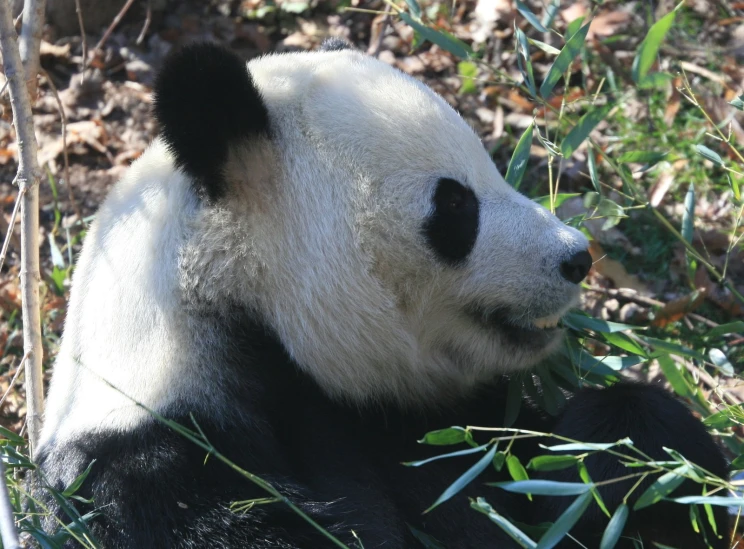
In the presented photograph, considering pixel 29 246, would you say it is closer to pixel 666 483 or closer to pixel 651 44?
pixel 651 44

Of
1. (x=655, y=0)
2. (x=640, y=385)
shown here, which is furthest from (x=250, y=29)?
(x=640, y=385)

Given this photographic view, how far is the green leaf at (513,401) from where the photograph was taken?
124 inches

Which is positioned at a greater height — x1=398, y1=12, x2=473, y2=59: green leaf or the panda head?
x1=398, y1=12, x2=473, y2=59: green leaf

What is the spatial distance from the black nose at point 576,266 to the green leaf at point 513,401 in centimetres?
53

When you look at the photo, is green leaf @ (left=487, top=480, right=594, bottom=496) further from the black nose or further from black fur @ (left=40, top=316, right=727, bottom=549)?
the black nose

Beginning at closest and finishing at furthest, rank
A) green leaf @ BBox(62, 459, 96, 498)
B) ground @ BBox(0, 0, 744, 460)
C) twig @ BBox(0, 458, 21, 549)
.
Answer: twig @ BBox(0, 458, 21, 549)
green leaf @ BBox(62, 459, 96, 498)
ground @ BBox(0, 0, 744, 460)

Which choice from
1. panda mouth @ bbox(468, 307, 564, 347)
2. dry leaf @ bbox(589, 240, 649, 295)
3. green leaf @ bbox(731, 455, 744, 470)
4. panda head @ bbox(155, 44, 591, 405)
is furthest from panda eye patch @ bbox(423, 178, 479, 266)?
dry leaf @ bbox(589, 240, 649, 295)

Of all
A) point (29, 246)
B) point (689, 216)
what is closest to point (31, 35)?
point (29, 246)

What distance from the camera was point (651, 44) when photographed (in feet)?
9.92

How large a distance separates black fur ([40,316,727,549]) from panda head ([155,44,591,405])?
0.11m

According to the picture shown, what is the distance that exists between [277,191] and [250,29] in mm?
3979

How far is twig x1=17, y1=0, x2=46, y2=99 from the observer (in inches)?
156

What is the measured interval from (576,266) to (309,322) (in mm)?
845

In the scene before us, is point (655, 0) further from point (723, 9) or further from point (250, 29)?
point (250, 29)
